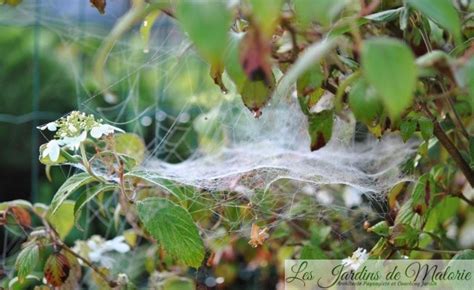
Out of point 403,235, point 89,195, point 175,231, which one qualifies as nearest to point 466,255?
point 403,235

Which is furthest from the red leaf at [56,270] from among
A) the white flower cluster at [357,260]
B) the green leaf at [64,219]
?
the white flower cluster at [357,260]

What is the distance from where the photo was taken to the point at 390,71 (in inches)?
18.9

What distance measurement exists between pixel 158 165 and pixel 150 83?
870mm

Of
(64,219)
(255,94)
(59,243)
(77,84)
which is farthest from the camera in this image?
(77,84)

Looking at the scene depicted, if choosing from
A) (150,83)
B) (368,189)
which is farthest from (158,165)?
(150,83)

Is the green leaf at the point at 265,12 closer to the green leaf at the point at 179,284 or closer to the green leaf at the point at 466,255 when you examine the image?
the green leaf at the point at 466,255

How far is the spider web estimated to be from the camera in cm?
104

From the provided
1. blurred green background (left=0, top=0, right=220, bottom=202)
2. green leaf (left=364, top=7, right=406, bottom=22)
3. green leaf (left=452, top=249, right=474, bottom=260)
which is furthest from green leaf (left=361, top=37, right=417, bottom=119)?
blurred green background (left=0, top=0, right=220, bottom=202)

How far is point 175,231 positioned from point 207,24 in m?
0.41

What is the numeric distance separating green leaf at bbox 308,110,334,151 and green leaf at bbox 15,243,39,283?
367 millimetres

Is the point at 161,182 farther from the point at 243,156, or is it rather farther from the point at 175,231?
the point at 243,156

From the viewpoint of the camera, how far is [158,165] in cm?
126

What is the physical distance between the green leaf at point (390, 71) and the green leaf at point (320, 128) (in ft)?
1.02

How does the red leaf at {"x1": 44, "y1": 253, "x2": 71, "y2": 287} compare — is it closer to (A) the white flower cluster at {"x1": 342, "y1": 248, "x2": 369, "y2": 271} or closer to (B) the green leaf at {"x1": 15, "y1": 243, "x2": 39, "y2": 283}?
(B) the green leaf at {"x1": 15, "y1": 243, "x2": 39, "y2": 283}
